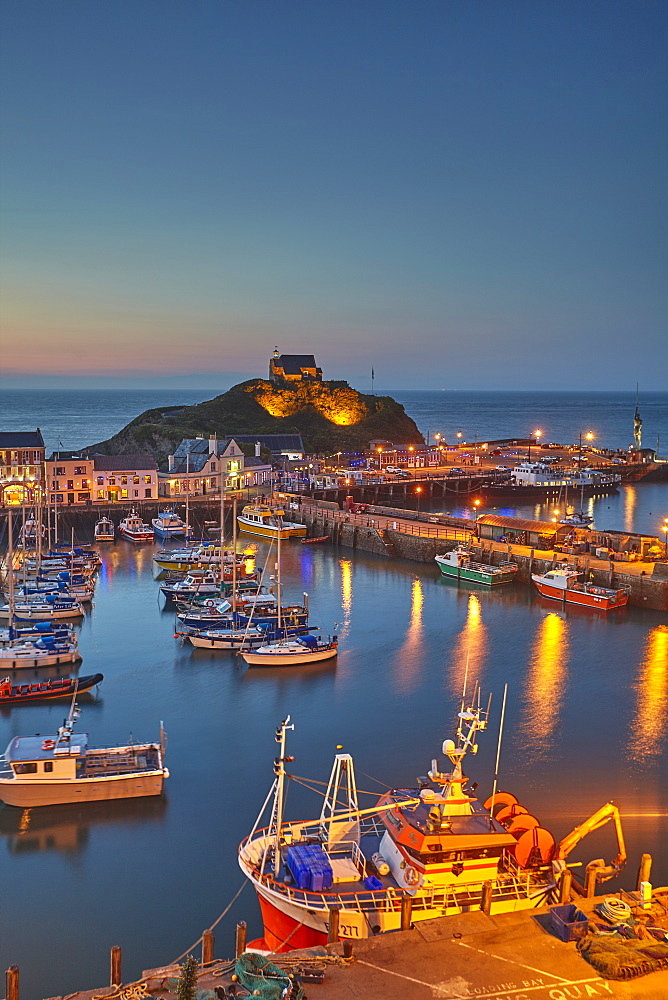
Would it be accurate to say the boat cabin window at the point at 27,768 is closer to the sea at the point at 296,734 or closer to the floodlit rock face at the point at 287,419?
the sea at the point at 296,734

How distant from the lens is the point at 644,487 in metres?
82.9

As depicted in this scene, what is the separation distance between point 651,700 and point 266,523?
32.1m

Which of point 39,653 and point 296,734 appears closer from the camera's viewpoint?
point 296,734

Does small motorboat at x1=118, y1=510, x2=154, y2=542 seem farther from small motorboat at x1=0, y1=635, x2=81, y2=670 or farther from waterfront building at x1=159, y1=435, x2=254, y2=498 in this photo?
small motorboat at x1=0, y1=635, x2=81, y2=670

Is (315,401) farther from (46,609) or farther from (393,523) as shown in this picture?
(46,609)

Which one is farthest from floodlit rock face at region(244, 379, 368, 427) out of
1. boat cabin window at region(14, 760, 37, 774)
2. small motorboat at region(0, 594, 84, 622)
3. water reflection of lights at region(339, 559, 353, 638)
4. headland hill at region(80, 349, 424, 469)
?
boat cabin window at region(14, 760, 37, 774)

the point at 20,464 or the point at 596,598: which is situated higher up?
the point at 20,464

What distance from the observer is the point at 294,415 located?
11069cm

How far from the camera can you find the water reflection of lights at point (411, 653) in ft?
90.2

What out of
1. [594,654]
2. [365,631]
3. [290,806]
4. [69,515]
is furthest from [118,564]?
[290,806]

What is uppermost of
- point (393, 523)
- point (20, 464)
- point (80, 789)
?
point (20, 464)

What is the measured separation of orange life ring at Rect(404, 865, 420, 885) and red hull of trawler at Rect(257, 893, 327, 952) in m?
1.37

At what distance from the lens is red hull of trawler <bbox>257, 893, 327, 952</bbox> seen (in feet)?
39.6

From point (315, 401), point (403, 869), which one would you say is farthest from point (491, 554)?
point (315, 401)
